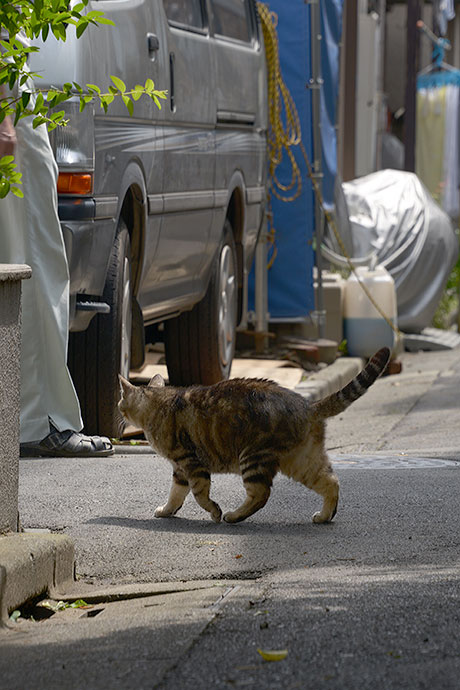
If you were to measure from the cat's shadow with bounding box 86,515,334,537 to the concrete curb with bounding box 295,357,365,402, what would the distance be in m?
3.58

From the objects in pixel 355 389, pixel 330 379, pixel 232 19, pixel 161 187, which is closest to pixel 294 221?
pixel 330 379

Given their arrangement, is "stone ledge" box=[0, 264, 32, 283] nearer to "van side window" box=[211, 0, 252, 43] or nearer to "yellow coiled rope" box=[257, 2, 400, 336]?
"van side window" box=[211, 0, 252, 43]

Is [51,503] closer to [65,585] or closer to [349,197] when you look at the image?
Answer: [65,585]

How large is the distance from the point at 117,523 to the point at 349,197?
1013 centimetres

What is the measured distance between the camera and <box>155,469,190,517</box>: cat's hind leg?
513 centimetres

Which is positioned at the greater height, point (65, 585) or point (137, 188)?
point (137, 188)

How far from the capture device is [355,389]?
16.6 ft

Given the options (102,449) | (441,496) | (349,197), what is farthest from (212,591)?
(349,197)

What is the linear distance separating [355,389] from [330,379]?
4806 millimetres

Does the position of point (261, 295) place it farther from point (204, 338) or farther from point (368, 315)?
point (204, 338)

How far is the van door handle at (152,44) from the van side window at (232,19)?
1.52 metres

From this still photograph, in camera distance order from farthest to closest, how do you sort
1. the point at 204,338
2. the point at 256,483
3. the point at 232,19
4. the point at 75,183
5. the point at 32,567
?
the point at 232,19
the point at 204,338
the point at 75,183
the point at 256,483
the point at 32,567

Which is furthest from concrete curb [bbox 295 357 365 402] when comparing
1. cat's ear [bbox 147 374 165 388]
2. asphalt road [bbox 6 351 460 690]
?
cat's ear [bbox 147 374 165 388]

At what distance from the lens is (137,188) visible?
6.63m
